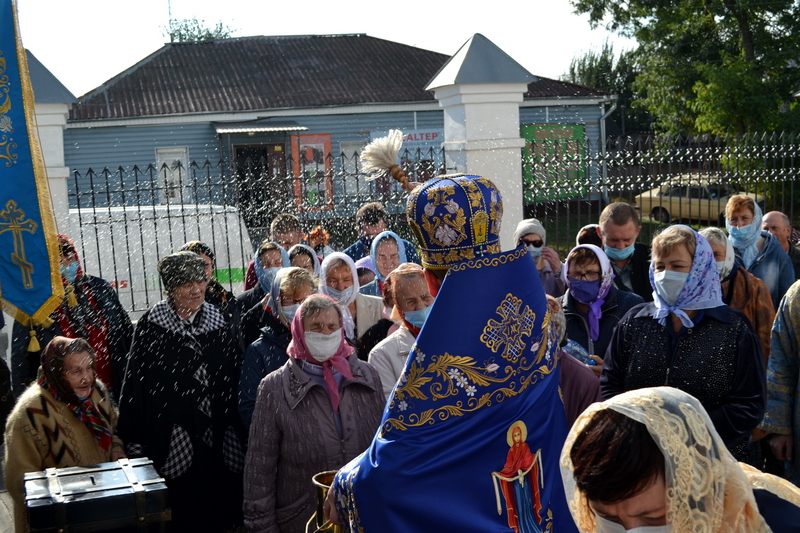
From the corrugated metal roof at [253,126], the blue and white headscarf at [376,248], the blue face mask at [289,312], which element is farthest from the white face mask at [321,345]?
the corrugated metal roof at [253,126]

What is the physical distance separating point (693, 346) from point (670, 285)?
29 centimetres

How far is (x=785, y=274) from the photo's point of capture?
249 inches

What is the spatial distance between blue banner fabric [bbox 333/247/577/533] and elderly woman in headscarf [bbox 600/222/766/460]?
1.35 m

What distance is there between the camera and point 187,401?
4.78 m

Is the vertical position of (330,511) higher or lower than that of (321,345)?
lower

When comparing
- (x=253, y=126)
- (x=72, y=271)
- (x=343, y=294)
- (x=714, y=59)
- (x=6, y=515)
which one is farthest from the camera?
(x=714, y=59)

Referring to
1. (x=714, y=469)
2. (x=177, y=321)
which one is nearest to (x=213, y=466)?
(x=177, y=321)

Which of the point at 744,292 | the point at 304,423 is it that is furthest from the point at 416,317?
the point at 744,292

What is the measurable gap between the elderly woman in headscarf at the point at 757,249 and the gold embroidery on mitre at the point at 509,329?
437 cm

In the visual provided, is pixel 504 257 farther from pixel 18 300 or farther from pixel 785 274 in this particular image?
pixel 785 274

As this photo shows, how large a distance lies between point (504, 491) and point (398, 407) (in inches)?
15.9

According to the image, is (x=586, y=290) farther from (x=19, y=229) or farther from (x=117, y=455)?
(x=19, y=229)

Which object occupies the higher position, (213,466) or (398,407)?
(398,407)

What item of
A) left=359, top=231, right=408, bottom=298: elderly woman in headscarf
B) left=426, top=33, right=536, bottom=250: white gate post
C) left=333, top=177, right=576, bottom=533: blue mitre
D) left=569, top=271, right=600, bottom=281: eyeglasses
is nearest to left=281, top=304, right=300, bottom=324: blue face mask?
left=569, top=271, right=600, bottom=281: eyeglasses
